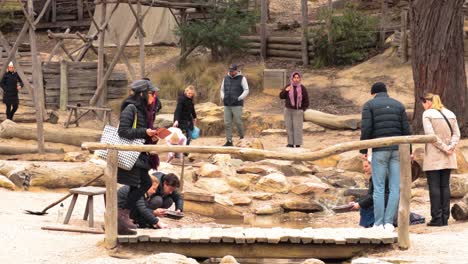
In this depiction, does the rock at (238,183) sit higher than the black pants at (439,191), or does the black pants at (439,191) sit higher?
the black pants at (439,191)

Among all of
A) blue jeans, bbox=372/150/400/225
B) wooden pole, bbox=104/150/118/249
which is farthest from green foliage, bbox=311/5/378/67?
wooden pole, bbox=104/150/118/249

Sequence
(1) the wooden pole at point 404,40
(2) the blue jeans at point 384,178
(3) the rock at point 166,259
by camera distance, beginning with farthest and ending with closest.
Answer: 1. (1) the wooden pole at point 404,40
2. (2) the blue jeans at point 384,178
3. (3) the rock at point 166,259

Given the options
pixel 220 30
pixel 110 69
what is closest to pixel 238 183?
pixel 110 69

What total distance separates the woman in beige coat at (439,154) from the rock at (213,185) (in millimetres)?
5104

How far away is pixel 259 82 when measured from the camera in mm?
28047

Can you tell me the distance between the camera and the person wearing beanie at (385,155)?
12375mm

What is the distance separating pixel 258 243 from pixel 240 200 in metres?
5.87

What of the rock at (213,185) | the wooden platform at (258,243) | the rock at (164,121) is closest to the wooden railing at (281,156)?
the wooden platform at (258,243)

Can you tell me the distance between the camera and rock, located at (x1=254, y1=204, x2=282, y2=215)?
16953mm

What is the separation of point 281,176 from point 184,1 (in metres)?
11.9

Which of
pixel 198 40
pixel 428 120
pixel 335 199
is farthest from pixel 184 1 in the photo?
pixel 428 120

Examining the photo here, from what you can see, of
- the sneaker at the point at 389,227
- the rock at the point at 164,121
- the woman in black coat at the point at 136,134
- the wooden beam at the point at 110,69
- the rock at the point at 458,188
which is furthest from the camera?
the wooden beam at the point at 110,69

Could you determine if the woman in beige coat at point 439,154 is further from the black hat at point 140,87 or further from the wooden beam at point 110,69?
the wooden beam at point 110,69

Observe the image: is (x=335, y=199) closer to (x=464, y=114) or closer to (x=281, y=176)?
(x=281, y=176)
